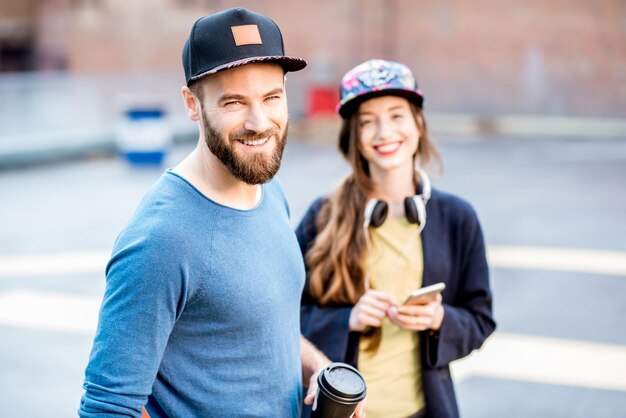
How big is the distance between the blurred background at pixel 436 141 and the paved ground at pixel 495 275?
25 mm

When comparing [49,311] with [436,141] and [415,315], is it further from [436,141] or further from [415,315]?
[436,141]

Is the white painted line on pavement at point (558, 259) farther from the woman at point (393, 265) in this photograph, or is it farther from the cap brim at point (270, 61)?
the cap brim at point (270, 61)

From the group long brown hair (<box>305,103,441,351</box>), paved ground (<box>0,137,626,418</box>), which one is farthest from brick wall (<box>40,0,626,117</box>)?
long brown hair (<box>305,103,441,351</box>)

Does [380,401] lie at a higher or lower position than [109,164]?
higher

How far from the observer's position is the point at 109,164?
17.0m

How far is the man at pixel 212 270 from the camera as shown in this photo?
2.07m

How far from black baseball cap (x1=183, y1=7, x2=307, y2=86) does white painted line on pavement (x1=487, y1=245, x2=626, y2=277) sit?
7.22m

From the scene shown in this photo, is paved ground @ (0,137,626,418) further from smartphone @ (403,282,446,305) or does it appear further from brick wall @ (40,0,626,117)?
brick wall @ (40,0,626,117)

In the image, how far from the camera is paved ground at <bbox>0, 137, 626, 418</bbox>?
6.12m

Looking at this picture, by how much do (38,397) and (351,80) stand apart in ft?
12.4

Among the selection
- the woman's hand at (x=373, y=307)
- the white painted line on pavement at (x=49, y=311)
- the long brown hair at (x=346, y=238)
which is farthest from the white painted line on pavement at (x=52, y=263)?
the woman's hand at (x=373, y=307)

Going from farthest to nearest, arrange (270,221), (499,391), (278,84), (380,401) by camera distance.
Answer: (499,391) < (380,401) < (270,221) < (278,84)

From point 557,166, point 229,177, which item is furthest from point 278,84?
point 557,166

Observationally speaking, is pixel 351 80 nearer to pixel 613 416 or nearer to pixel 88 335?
pixel 613 416
